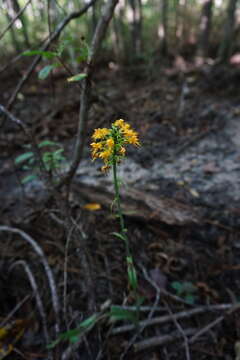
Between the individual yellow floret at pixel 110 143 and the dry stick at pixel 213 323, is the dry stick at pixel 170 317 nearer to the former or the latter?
the dry stick at pixel 213 323

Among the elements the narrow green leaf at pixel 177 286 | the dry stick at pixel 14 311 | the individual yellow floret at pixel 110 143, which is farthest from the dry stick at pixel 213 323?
the individual yellow floret at pixel 110 143

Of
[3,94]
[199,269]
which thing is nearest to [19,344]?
[199,269]

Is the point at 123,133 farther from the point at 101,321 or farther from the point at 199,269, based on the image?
the point at 199,269

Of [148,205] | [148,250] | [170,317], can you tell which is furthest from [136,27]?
[170,317]

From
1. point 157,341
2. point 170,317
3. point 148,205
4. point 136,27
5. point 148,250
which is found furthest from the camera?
point 136,27

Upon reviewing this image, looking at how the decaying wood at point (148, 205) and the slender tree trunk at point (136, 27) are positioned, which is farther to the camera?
the slender tree trunk at point (136, 27)

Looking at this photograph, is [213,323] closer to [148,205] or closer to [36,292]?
[148,205]
